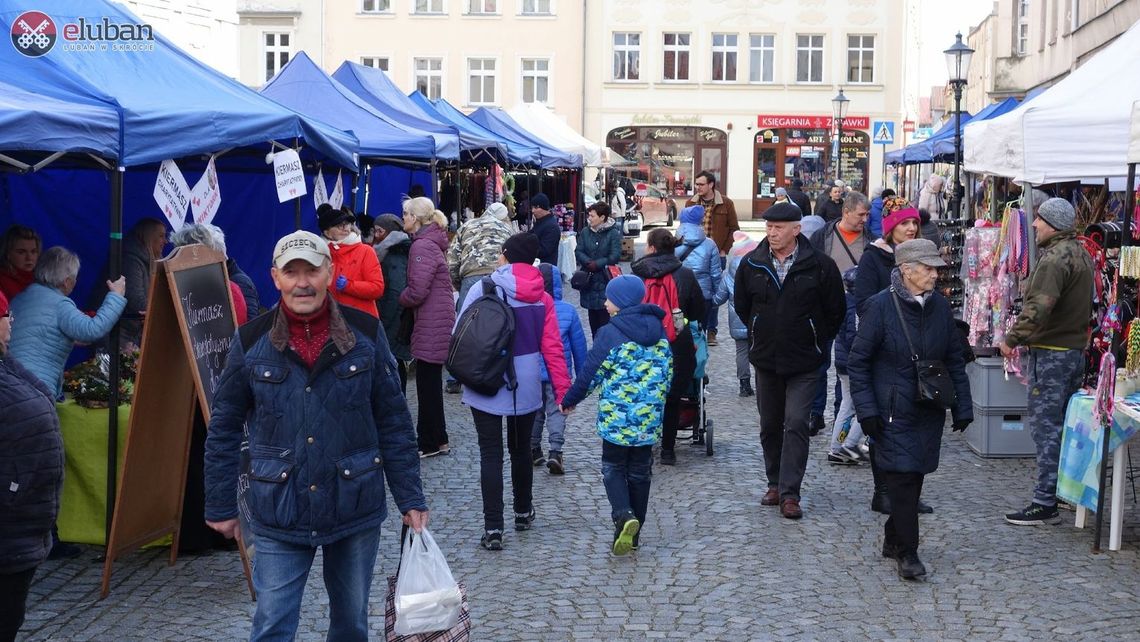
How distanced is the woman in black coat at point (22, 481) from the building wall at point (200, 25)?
66.8ft

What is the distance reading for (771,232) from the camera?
834 centimetres

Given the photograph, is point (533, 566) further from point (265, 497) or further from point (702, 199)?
point (702, 199)

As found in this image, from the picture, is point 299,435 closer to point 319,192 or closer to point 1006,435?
point 1006,435

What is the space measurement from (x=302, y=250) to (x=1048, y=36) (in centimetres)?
2686

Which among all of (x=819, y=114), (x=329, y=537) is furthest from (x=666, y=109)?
(x=329, y=537)

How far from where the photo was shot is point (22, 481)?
449cm

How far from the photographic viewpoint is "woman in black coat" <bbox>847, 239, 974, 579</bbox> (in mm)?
6879

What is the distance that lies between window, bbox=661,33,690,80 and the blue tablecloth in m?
43.0

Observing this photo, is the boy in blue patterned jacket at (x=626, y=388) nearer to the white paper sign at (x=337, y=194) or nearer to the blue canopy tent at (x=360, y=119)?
the white paper sign at (x=337, y=194)

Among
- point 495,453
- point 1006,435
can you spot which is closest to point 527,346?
point 495,453

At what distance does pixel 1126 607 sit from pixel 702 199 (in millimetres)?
9812

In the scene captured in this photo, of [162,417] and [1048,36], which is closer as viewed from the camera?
[162,417]

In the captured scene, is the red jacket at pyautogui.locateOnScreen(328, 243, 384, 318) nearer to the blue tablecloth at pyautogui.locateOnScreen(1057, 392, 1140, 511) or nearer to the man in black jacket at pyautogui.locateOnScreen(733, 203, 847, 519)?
the man in black jacket at pyautogui.locateOnScreen(733, 203, 847, 519)

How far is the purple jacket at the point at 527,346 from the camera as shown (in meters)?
7.51
